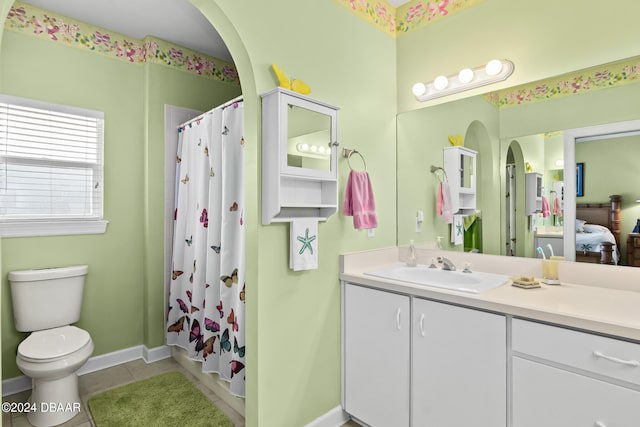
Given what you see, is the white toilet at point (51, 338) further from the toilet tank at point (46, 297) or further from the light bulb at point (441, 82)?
the light bulb at point (441, 82)

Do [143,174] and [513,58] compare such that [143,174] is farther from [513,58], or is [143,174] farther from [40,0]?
[513,58]

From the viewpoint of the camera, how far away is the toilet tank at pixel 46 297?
88.7 inches

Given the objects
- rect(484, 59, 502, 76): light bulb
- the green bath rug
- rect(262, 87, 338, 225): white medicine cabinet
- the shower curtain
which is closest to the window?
the shower curtain

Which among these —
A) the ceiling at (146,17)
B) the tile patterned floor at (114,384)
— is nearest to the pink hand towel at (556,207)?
the tile patterned floor at (114,384)

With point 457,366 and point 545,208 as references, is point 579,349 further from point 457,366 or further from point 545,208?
point 545,208

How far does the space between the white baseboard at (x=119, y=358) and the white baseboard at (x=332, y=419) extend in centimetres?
164

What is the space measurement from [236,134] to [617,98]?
2.03 meters

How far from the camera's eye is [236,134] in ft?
7.11

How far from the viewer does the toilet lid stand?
6.56 ft

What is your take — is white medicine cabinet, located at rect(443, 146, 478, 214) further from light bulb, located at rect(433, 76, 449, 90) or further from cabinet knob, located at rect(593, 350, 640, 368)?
cabinet knob, located at rect(593, 350, 640, 368)

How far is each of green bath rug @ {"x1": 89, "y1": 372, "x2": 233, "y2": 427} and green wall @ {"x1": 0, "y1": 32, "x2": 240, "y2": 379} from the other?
1.69 ft

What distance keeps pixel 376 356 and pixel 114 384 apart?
1971 millimetres

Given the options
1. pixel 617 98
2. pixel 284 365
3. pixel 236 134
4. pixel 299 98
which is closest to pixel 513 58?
pixel 617 98

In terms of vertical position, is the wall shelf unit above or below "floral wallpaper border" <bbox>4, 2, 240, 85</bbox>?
below
